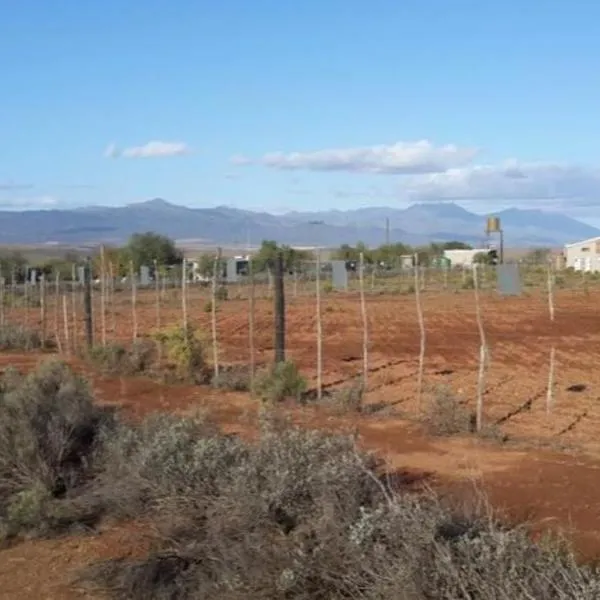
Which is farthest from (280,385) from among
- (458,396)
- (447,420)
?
(447,420)

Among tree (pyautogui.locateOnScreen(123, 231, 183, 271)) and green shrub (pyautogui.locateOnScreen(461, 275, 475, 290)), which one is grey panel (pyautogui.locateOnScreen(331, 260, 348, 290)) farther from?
tree (pyautogui.locateOnScreen(123, 231, 183, 271))

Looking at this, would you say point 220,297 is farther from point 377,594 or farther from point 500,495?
point 377,594

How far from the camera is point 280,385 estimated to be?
16984 millimetres

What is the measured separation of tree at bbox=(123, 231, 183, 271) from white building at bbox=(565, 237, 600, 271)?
38362mm

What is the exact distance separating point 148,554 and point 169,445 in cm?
133

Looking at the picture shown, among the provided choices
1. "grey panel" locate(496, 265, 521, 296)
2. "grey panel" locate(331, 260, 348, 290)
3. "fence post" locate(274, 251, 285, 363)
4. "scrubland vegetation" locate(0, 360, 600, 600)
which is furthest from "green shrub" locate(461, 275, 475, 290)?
"scrubland vegetation" locate(0, 360, 600, 600)

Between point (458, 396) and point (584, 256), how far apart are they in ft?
309

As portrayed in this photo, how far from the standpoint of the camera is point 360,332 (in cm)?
3297

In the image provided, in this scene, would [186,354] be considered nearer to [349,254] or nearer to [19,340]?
[19,340]

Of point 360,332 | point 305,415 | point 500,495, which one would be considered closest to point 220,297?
point 360,332

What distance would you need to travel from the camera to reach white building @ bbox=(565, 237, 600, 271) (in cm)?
9962

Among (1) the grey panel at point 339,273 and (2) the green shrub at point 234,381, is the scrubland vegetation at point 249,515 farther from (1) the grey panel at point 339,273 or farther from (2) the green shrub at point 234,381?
(1) the grey panel at point 339,273

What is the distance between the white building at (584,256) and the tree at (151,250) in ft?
126

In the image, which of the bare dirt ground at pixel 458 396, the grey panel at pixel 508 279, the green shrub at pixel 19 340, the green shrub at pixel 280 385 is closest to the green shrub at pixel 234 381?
the bare dirt ground at pixel 458 396
